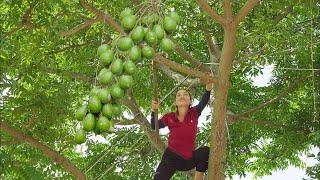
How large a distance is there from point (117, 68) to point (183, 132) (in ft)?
8.93

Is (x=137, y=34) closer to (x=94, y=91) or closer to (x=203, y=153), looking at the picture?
(x=94, y=91)

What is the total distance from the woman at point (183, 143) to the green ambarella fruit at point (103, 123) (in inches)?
101

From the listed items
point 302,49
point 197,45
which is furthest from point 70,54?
point 302,49

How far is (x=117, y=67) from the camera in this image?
1890 millimetres

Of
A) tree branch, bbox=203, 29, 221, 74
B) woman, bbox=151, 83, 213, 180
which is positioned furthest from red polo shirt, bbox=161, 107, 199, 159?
tree branch, bbox=203, 29, 221, 74

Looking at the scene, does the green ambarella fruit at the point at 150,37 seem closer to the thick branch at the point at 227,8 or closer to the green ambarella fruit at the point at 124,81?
the green ambarella fruit at the point at 124,81

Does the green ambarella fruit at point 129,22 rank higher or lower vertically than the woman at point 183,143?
lower

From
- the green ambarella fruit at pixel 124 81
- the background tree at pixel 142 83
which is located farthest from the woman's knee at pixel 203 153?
the green ambarella fruit at pixel 124 81

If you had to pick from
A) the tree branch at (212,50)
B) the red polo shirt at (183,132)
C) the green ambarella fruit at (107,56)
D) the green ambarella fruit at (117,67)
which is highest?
the tree branch at (212,50)

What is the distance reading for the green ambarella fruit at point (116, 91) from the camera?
1.90m

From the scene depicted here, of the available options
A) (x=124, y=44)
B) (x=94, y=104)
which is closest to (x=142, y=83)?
(x=124, y=44)

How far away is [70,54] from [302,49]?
226cm

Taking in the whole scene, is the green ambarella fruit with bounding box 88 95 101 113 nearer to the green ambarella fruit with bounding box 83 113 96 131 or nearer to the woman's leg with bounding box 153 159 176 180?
the green ambarella fruit with bounding box 83 113 96 131

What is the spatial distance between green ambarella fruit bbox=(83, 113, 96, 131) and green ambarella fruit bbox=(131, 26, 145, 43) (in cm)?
32
